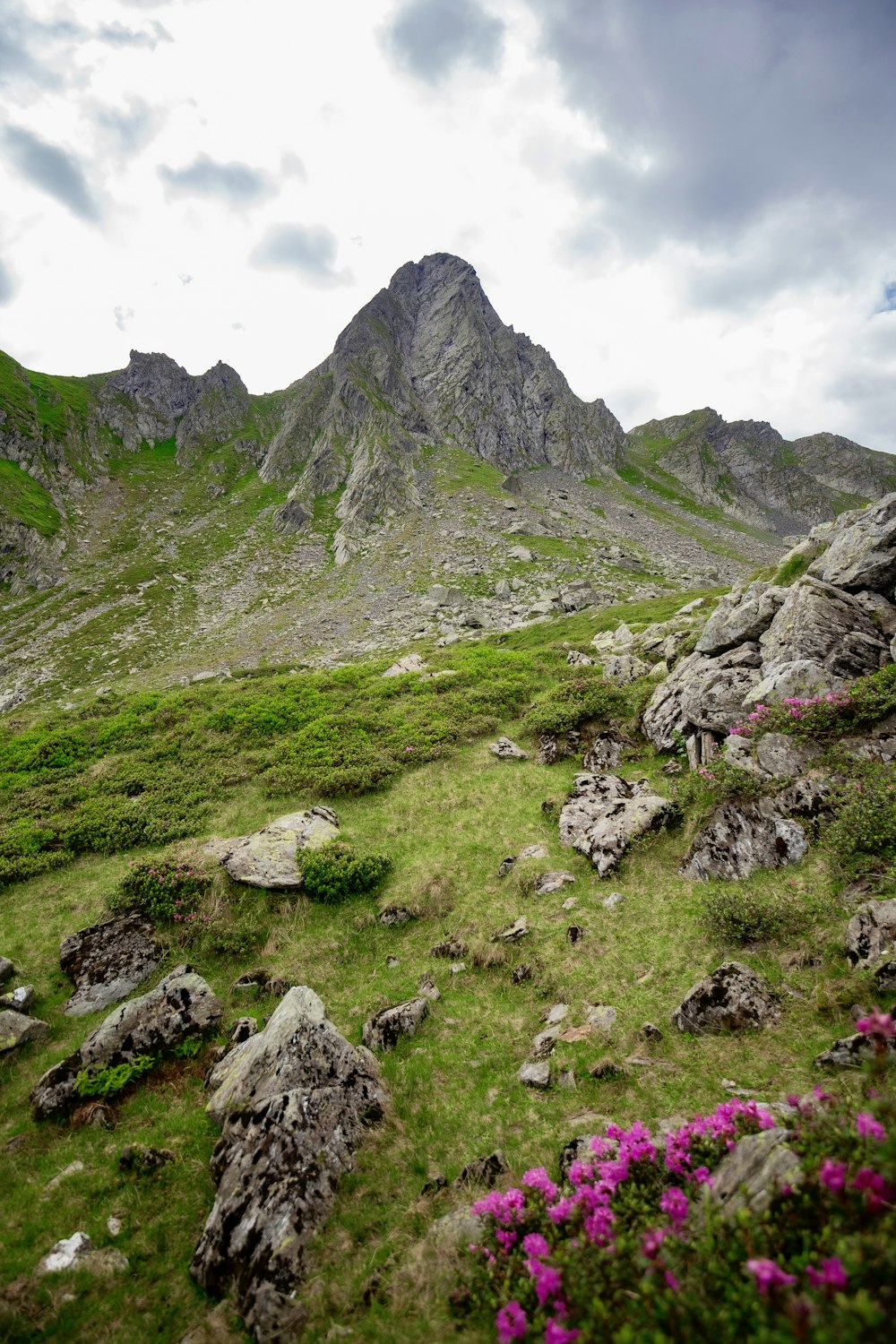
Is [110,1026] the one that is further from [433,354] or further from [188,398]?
[188,398]

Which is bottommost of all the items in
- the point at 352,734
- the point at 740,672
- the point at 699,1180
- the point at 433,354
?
the point at 352,734

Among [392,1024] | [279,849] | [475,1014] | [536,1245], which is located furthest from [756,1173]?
[279,849]

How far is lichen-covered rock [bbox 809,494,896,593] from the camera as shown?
1880 centimetres

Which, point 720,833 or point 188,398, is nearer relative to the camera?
point 720,833

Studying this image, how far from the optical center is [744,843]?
43.3 ft

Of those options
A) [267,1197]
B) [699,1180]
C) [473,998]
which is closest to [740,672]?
[473,998]

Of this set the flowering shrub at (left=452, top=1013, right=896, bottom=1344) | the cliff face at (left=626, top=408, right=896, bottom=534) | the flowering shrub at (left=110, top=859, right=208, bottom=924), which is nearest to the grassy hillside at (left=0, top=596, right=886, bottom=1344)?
the flowering shrub at (left=110, top=859, right=208, bottom=924)

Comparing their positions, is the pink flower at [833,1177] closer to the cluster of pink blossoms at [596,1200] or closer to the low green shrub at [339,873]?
the cluster of pink blossoms at [596,1200]

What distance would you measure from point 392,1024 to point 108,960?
7.97m

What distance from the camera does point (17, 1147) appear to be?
28.8 feet

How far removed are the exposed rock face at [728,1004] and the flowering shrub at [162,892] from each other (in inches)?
497

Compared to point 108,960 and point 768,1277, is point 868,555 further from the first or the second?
point 108,960

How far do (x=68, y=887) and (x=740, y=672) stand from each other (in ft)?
80.6

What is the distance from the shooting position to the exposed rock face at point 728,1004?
905 cm
